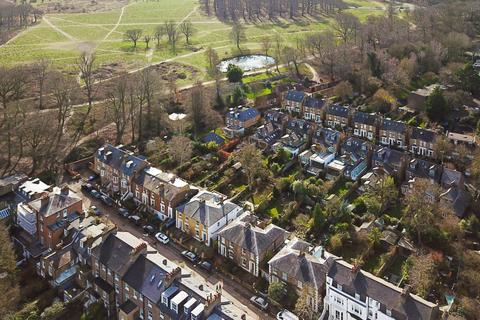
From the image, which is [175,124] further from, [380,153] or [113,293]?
[113,293]

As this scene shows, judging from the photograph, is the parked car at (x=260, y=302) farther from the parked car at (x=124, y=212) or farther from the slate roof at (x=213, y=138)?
the slate roof at (x=213, y=138)

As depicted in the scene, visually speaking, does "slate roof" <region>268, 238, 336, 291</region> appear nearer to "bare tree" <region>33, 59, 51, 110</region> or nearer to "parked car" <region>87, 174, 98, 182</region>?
"parked car" <region>87, 174, 98, 182</region>

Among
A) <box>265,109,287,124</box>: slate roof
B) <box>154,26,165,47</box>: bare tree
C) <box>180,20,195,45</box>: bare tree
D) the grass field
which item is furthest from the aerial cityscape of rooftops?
<box>180,20,195,45</box>: bare tree

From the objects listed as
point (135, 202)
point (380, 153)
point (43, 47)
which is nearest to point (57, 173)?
point (135, 202)

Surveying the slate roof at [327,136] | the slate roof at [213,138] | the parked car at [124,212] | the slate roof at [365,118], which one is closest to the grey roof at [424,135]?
the slate roof at [365,118]

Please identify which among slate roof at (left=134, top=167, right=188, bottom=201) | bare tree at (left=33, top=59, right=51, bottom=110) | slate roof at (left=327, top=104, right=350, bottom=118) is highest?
bare tree at (left=33, top=59, right=51, bottom=110)
